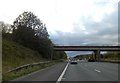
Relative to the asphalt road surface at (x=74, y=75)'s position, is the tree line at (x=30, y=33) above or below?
above

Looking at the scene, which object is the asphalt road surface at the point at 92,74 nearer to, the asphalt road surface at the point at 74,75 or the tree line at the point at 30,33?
the asphalt road surface at the point at 74,75

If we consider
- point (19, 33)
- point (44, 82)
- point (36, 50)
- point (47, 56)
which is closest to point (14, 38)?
point (19, 33)

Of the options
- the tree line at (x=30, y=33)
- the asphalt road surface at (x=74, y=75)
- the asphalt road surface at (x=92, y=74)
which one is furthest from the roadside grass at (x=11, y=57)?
the tree line at (x=30, y=33)

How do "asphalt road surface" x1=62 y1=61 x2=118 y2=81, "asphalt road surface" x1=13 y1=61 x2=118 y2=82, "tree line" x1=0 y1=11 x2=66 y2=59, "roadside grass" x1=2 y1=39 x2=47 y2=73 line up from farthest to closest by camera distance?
"tree line" x1=0 y1=11 x2=66 y2=59 < "roadside grass" x1=2 y1=39 x2=47 y2=73 < "asphalt road surface" x1=13 y1=61 x2=118 y2=82 < "asphalt road surface" x1=62 y1=61 x2=118 y2=81

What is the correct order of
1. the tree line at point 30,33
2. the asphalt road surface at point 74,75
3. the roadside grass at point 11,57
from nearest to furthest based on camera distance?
1. the asphalt road surface at point 74,75
2. the roadside grass at point 11,57
3. the tree line at point 30,33

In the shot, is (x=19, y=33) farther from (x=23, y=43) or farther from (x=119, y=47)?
(x=119, y=47)

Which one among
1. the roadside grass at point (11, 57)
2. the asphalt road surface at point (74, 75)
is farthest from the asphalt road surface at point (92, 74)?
the roadside grass at point (11, 57)

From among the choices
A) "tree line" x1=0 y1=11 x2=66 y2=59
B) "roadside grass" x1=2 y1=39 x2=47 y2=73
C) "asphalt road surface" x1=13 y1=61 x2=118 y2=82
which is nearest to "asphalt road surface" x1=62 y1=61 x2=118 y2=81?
"asphalt road surface" x1=13 y1=61 x2=118 y2=82

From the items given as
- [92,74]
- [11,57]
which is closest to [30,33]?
[11,57]

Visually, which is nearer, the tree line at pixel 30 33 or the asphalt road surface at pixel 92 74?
the asphalt road surface at pixel 92 74

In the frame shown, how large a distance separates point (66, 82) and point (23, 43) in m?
72.0

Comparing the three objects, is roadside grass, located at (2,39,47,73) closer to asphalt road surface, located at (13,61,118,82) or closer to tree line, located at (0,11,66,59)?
asphalt road surface, located at (13,61,118,82)

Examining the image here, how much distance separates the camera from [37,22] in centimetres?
9069

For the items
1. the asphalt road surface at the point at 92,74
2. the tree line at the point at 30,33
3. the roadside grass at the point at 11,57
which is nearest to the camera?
the asphalt road surface at the point at 92,74
